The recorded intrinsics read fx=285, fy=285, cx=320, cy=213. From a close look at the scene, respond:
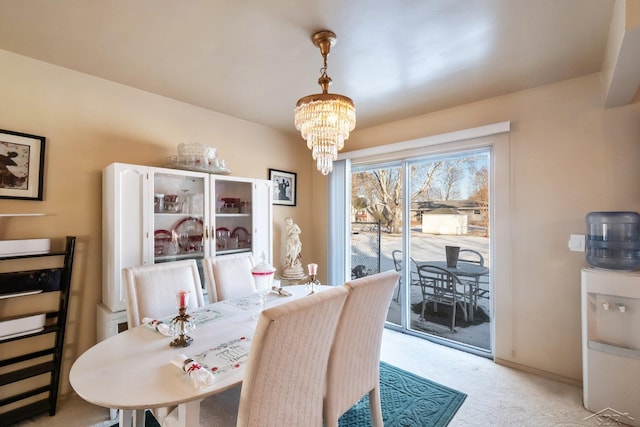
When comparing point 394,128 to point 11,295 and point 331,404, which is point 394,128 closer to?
point 331,404

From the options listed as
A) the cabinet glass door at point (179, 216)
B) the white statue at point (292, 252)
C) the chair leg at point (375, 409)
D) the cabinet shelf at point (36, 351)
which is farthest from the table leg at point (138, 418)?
the white statue at point (292, 252)

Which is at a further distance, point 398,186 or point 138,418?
point 398,186

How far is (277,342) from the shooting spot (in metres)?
1.01

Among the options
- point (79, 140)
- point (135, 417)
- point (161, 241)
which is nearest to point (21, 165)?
point (79, 140)

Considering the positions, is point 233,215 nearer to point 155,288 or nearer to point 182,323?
point 155,288

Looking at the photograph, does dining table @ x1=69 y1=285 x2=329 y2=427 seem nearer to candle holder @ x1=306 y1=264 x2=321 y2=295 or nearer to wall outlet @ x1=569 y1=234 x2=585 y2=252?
candle holder @ x1=306 y1=264 x2=321 y2=295

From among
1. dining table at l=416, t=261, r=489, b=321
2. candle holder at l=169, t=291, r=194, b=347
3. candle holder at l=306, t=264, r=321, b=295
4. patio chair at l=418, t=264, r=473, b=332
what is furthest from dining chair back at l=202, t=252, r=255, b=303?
dining table at l=416, t=261, r=489, b=321

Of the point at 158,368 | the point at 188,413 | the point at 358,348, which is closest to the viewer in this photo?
the point at 188,413

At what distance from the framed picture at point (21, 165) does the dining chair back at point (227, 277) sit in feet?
4.03

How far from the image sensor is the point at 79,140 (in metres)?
2.16

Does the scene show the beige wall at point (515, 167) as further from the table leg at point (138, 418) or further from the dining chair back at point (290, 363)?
the dining chair back at point (290, 363)

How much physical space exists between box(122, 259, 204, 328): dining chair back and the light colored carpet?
784 mm

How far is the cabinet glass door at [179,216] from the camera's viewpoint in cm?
238

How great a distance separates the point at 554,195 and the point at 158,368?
2.89m
